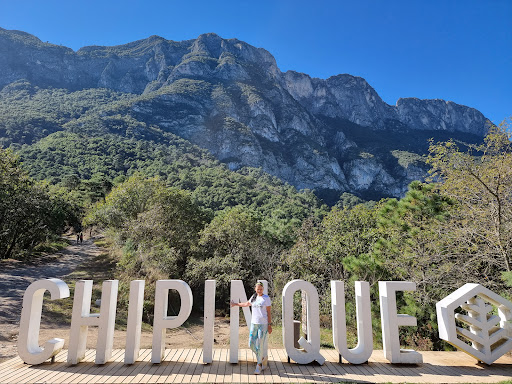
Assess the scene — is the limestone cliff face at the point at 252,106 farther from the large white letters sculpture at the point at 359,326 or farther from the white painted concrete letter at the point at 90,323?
the large white letters sculpture at the point at 359,326

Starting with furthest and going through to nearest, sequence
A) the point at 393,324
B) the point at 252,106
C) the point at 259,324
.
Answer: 1. the point at 252,106
2. the point at 393,324
3. the point at 259,324

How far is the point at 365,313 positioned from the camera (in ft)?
19.4

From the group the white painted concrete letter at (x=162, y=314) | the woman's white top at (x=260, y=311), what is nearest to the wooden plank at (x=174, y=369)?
the white painted concrete letter at (x=162, y=314)

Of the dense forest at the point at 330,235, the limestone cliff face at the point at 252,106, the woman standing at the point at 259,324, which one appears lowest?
the woman standing at the point at 259,324

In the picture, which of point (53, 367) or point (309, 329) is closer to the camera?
point (53, 367)

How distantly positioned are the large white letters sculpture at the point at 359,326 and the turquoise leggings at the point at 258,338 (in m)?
1.44

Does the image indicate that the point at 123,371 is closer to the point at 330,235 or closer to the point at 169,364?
the point at 169,364

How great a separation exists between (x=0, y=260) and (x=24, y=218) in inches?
111

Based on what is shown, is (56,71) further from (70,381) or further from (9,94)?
(70,381)

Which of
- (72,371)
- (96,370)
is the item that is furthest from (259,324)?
(72,371)

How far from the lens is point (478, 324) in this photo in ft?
19.4

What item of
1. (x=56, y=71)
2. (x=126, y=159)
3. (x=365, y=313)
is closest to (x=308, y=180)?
A: (x=126, y=159)

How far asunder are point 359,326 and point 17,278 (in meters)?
16.5

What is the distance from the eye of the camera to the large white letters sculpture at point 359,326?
5789mm
